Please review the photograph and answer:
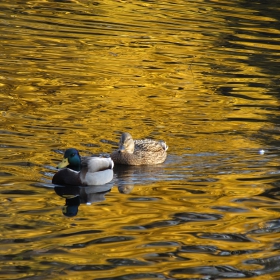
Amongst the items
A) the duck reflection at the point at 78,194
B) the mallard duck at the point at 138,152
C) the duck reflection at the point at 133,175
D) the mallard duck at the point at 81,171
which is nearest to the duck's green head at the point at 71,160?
the mallard duck at the point at 81,171

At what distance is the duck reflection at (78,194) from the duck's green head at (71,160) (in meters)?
0.26

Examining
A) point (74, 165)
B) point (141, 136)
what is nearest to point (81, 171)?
point (74, 165)

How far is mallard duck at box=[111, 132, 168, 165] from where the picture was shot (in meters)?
12.9

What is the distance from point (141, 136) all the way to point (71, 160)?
2737 millimetres

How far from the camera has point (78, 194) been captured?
11453 mm

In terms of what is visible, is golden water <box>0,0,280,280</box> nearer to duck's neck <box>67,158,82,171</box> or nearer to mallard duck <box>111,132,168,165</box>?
mallard duck <box>111,132,168,165</box>

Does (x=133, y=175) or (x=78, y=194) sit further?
(x=133, y=175)

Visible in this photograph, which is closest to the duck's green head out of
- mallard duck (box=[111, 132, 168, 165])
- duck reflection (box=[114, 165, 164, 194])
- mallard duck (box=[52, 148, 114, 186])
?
mallard duck (box=[52, 148, 114, 186])

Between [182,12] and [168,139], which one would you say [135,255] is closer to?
[168,139]

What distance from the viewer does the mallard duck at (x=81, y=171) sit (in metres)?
11.6

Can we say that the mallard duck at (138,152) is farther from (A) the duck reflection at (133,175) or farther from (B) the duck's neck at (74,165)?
(B) the duck's neck at (74,165)

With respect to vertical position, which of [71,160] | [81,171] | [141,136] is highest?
[71,160]

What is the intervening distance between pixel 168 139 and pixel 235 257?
16.8 ft

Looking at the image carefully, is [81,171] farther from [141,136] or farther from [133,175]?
[141,136]
